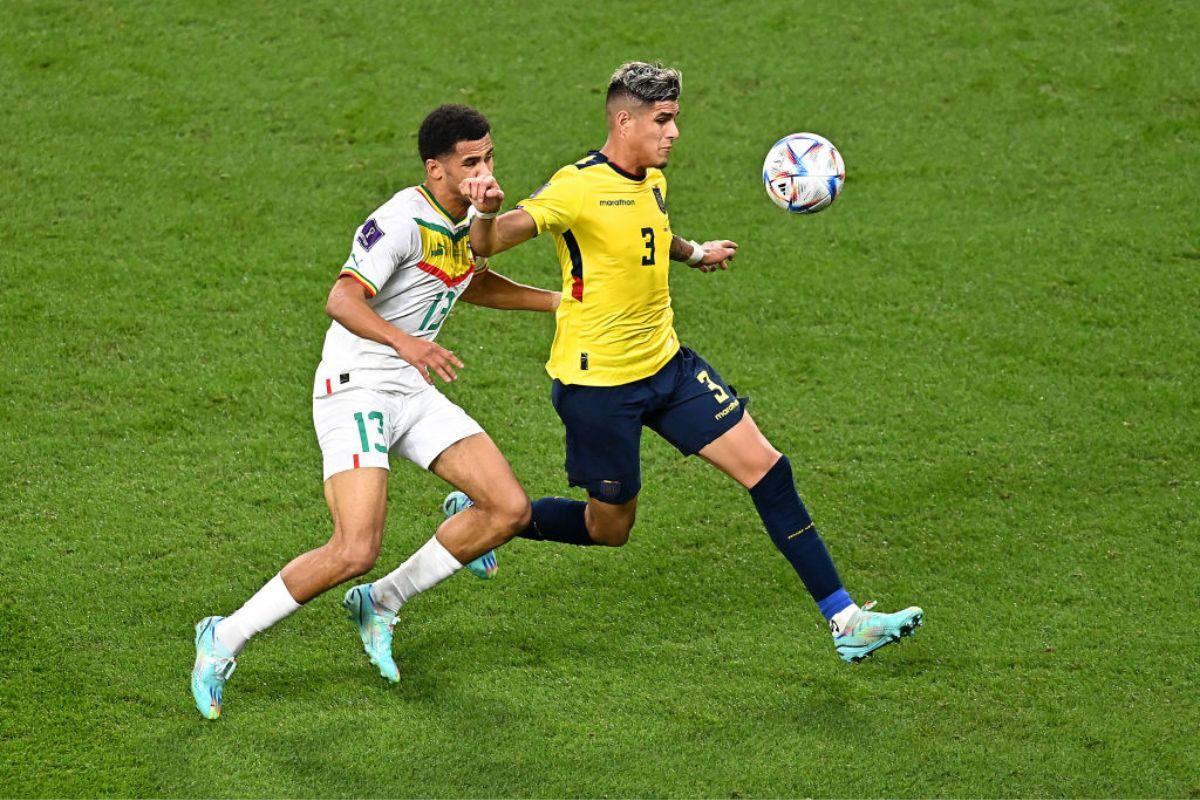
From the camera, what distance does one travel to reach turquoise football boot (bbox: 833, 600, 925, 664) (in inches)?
228

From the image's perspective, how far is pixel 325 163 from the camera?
10.4 metres

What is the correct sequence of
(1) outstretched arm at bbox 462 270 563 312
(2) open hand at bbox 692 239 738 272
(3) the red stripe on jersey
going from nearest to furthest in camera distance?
(3) the red stripe on jersey
(2) open hand at bbox 692 239 738 272
(1) outstretched arm at bbox 462 270 563 312

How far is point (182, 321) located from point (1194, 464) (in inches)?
221

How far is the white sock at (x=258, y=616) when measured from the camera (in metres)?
5.86

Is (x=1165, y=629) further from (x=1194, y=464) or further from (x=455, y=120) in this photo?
(x=455, y=120)

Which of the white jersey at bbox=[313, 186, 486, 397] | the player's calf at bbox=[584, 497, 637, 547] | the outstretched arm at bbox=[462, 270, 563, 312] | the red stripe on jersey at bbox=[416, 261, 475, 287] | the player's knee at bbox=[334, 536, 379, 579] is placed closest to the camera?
the player's knee at bbox=[334, 536, 379, 579]

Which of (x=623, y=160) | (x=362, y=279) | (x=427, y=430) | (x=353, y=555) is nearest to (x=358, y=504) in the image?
(x=353, y=555)

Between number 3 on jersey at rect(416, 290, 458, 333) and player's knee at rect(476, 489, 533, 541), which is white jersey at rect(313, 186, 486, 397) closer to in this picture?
number 3 on jersey at rect(416, 290, 458, 333)

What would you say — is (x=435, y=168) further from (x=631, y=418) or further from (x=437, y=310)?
(x=631, y=418)

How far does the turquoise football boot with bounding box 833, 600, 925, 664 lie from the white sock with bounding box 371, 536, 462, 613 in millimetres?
1560

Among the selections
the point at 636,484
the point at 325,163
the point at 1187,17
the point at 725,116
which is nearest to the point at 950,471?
the point at 636,484

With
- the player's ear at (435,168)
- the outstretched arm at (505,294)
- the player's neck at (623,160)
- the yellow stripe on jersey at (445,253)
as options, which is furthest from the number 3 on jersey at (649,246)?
the player's ear at (435,168)

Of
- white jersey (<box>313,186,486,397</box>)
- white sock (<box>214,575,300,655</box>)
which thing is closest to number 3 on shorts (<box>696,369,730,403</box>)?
white jersey (<box>313,186,486,397</box>)

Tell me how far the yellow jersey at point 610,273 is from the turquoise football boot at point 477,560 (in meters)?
1.00
